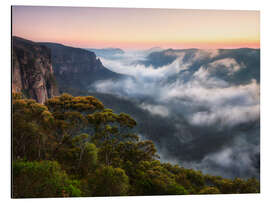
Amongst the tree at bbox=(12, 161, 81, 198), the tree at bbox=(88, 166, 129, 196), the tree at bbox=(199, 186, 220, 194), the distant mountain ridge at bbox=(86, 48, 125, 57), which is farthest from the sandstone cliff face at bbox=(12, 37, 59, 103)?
the tree at bbox=(199, 186, 220, 194)

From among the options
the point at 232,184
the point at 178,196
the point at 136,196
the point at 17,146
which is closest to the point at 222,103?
the point at 232,184

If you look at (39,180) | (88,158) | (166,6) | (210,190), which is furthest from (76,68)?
(210,190)

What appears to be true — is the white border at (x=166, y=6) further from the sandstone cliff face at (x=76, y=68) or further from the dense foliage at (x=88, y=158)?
the sandstone cliff face at (x=76, y=68)

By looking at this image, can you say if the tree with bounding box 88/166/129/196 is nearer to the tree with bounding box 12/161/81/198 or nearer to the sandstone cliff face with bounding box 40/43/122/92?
the tree with bounding box 12/161/81/198

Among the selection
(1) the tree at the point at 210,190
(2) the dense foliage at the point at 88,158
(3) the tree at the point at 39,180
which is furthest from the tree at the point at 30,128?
(1) the tree at the point at 210,190

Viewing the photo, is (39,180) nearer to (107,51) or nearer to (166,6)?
(107,51)
